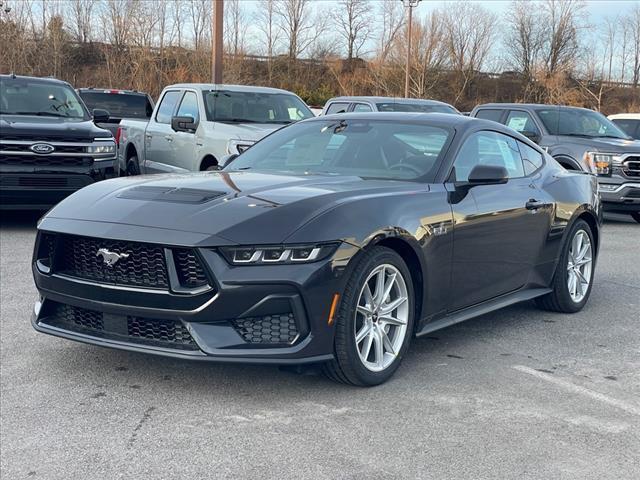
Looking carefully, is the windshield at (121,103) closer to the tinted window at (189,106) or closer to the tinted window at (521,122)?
the tinted window at (189,106)

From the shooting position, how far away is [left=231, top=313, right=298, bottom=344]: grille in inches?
157

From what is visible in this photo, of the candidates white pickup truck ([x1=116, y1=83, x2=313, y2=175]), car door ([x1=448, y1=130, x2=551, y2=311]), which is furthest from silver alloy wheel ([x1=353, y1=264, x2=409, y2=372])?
white pickup truck ([x1=116, y1=83, x2=313, y2=175])

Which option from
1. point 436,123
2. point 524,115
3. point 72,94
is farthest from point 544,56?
point 436,123

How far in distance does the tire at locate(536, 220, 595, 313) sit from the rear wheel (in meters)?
8.07

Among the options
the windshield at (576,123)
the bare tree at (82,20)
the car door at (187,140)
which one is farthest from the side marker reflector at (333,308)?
the bare tree at (82,20)

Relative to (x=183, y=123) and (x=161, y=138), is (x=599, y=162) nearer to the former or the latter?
(x=183, y=123)

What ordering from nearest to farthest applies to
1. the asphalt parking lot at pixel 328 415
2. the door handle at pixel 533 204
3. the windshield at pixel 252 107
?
the asphalt parking lot at pixel 328 415, the door handle at pixel 533 204, the windshield at pixel 252 107

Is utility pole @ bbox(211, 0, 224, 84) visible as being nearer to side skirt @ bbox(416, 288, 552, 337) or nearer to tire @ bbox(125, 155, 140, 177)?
tire @ bbox(125, 155, 140, 177)

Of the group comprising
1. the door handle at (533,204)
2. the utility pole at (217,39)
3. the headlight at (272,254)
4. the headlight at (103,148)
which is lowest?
the headlight at (272,254)

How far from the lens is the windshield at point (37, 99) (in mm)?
10508

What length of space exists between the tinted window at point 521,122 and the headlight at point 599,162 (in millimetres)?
1043

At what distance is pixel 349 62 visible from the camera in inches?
2196

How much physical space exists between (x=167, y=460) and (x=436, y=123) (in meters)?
3.00

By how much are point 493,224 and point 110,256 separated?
2.41 metres
